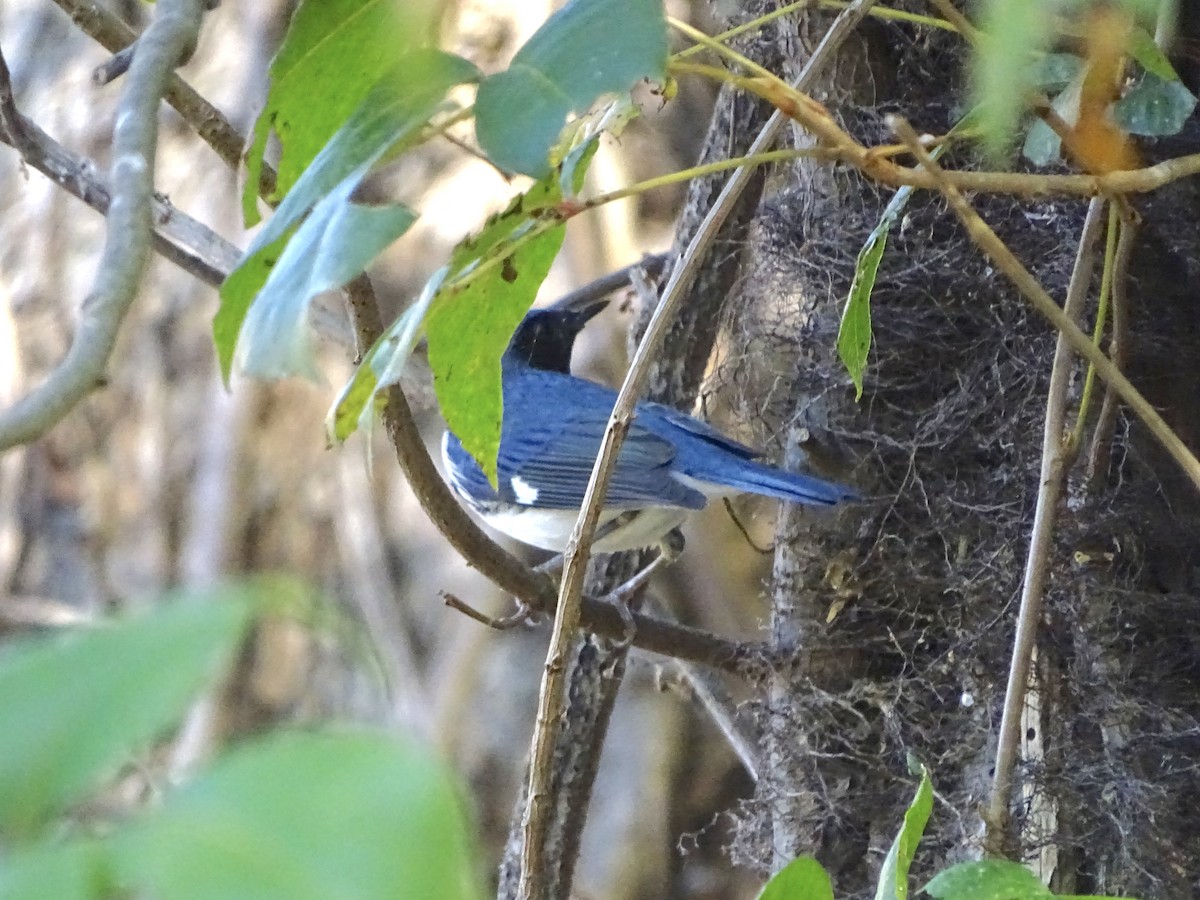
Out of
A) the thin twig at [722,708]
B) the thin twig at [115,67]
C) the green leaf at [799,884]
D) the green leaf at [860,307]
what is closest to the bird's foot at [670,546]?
the thin twig at [722,708]

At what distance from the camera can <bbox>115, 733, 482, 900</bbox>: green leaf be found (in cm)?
19

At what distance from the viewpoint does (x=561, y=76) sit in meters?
0.49

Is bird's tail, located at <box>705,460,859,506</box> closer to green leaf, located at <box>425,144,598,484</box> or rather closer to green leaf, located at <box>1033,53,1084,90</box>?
green leaf, located at <box>1033,53,1084,90</box>

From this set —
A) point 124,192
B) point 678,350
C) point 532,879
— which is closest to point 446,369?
point 124,192

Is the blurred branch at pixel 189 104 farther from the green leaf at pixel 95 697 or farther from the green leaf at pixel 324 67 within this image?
the green leaf at pixel 95 697

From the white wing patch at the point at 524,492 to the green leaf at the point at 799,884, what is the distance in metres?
1.32

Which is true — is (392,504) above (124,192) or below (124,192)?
below

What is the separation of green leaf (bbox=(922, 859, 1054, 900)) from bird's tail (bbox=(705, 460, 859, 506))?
610 mm

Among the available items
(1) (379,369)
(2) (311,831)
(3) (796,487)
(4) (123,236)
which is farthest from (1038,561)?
(2) (311,831)

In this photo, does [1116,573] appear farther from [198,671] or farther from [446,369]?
[198,671]

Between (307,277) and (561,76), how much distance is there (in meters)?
0.13

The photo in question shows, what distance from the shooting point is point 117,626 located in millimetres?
219

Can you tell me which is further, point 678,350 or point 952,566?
point 678,350

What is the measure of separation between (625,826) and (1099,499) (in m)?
1.90
